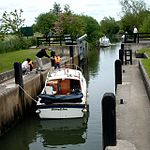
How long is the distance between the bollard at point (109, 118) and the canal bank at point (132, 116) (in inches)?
9.7

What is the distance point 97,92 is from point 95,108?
5.28 m

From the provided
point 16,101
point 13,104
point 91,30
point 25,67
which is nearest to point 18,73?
point 16,101

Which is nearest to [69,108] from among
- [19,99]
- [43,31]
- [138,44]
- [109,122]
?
[19,99]

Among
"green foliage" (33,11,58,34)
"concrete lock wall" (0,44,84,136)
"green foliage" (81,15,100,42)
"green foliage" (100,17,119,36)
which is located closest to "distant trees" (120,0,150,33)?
"green foliage" (81,15,100,42)

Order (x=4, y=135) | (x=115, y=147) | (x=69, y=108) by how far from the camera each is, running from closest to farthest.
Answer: (x=115, y=147) < (x=4, y=135) < (x=69, y=108)

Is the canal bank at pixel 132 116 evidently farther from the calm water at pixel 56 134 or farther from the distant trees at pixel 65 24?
the distant trees at pixel 65 24

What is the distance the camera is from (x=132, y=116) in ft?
41.7

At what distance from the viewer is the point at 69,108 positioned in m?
17.6

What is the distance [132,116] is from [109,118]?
3.12m

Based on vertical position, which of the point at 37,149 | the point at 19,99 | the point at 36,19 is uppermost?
the point at 36,19

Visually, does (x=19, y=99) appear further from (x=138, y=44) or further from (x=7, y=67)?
(x=138, y=44)

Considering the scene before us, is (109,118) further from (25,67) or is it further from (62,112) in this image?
(25,67)

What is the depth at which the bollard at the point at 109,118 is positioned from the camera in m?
9.69

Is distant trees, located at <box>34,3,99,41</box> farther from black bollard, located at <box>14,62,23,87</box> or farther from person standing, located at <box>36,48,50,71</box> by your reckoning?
black bollard, located at <box>14,62,23,87</box>
